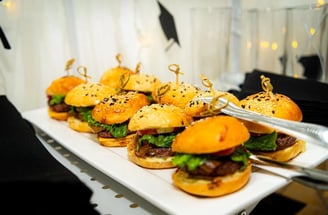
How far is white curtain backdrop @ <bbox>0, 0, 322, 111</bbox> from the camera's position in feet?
6.03

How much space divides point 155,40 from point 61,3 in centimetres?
66

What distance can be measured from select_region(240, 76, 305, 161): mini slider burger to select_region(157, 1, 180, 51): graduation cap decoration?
1.22m

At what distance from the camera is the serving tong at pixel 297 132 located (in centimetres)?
98

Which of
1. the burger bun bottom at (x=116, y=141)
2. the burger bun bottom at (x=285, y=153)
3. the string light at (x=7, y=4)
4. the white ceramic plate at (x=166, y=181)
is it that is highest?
the string light at (x=7, y=4)

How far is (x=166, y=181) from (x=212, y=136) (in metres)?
0.25

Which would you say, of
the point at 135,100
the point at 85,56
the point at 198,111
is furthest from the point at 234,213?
the point at 85,56

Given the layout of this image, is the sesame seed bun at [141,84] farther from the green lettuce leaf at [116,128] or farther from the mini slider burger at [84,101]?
the green lettuce leaf at [116,128]

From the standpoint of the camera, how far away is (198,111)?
Result: 1273mm

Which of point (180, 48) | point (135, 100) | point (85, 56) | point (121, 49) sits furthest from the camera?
point (180, 48)

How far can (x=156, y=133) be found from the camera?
1.25 m

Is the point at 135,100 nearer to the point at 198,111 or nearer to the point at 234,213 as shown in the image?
the point at 198,111

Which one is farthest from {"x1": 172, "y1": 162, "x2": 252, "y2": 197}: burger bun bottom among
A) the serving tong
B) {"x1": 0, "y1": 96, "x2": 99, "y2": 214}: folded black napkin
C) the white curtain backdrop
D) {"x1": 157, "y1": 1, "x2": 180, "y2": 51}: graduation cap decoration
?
{"x1": 157, "y1": 1, "x2": 180, "y2": 51}: graduation cap decoration

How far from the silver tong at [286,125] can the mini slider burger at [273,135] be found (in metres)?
0.04

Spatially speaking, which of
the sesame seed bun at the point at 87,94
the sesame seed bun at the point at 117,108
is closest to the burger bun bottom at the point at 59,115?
the sesame seed bun at the point at 87,94
